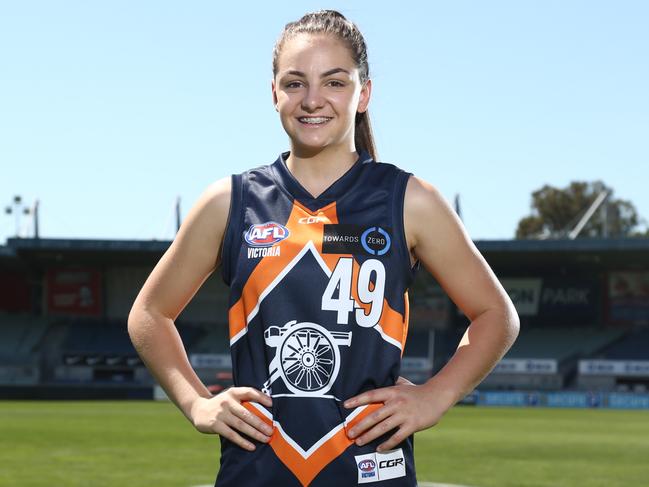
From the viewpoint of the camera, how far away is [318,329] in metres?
2.42

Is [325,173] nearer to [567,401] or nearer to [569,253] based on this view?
[567,401]

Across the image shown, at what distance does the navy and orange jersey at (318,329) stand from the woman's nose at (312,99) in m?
0.24

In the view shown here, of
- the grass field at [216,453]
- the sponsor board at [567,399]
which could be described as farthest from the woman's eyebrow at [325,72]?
the sponsor board at [567,399]

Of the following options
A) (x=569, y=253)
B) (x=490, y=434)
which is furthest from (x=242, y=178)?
(x=569, y=253)

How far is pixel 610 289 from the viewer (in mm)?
51812

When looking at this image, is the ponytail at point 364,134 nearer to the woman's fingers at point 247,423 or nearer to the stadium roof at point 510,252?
the woman's fingers at point 247,423

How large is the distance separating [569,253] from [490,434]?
1143 inches

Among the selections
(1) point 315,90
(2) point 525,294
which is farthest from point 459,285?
(2) point 525,294

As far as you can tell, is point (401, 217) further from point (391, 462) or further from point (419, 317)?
point (419, 317)

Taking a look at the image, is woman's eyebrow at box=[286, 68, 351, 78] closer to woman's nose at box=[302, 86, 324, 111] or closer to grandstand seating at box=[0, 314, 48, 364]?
woman's nose at box=[302, 86, 324, 111]

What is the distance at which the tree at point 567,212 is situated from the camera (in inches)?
2842

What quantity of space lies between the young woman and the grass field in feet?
29.5

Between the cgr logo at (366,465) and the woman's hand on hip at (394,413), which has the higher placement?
the woman's hand on hip at (394,413)

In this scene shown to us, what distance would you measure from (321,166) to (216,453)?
13.7 meters
